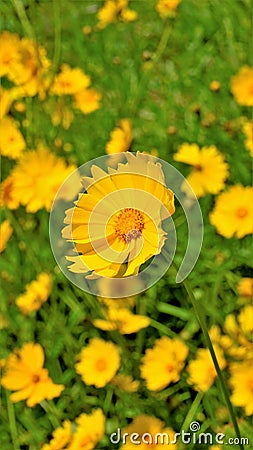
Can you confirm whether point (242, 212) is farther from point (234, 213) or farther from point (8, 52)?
point (8, 52)

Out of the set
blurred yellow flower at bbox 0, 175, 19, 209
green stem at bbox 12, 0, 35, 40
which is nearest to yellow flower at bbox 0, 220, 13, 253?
blurred yellow flower at bbox 0, 175, 19, 209

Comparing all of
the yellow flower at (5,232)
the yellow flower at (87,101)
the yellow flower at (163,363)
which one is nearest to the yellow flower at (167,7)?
the yellow flower at (87,101)

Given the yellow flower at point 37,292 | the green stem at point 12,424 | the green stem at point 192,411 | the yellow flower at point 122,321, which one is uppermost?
the yellow flower at point 122,321

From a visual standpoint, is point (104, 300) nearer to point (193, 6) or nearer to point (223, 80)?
point (223, 80)

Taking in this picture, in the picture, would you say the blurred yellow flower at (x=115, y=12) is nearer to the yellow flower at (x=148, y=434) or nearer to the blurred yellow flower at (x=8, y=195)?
the blurred yellow flower at (x=8, y=195)

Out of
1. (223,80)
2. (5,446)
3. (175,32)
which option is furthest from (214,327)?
(175,32)

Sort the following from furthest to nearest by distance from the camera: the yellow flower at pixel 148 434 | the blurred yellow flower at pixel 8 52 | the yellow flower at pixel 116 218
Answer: the blurred yellow flower at pixel 8 52, the yellow flower at pixel 148 434, the yellow flower at pixel 116 218
